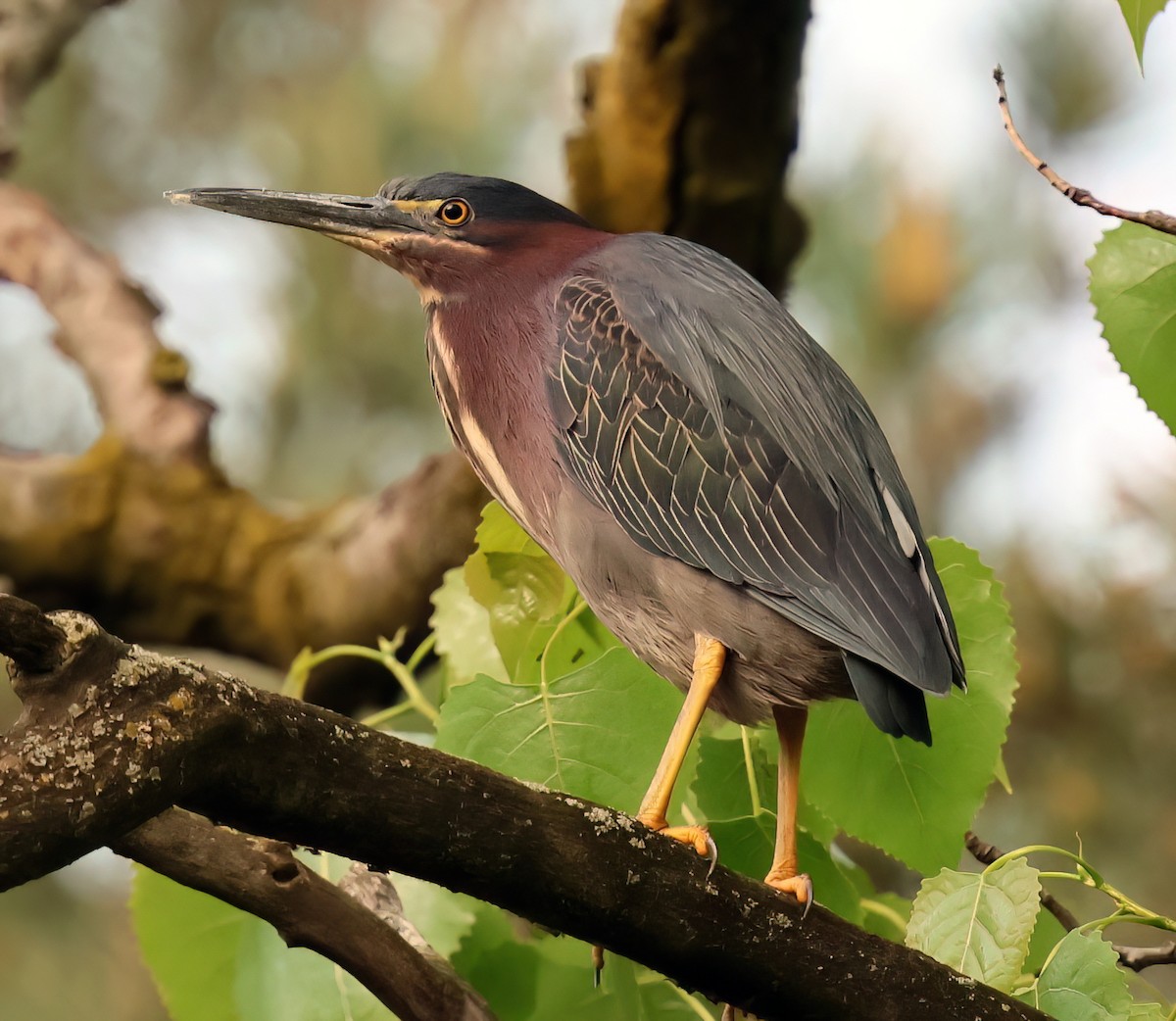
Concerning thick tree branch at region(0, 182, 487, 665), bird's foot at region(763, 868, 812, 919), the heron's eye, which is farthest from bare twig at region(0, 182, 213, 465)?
bird's foot at region(763, 868, 812, 919)

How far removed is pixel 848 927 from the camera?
784mm

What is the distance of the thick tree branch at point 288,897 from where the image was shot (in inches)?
27.8

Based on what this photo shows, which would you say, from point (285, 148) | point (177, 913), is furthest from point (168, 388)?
point (285, 148)

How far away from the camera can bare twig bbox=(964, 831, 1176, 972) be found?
2.87 feet

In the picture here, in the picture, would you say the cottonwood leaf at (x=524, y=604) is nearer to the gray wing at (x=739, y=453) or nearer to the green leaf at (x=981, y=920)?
the gray wing at (x=739, y=453)

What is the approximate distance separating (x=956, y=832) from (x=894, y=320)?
2593mm

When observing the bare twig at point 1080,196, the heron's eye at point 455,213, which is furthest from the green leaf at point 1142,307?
the heron's eye at point 455,213

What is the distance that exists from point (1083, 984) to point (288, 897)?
453mm

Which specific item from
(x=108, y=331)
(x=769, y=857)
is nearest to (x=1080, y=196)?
(x=769, y=857)

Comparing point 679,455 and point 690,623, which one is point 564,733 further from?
point 679,455

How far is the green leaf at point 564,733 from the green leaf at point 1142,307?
405mm

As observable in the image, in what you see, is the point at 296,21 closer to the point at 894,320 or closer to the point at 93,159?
the point at 93,159

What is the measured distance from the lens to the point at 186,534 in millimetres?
1720

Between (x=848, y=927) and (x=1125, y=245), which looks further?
(x=1125, y=245)
